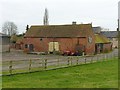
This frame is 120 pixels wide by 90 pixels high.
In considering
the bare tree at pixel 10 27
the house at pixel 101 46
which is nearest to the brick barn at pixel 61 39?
the house at pixel 101 46

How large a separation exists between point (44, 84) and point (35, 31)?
48.6 m

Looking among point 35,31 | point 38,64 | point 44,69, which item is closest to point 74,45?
point 35,31

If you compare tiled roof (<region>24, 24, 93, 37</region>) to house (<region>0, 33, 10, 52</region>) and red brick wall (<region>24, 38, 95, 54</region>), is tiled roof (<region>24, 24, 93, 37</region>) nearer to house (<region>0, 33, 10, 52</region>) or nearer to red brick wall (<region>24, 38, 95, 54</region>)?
red brick wall (<region>24, 38, 95, 54</region>)

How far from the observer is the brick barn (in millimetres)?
58312

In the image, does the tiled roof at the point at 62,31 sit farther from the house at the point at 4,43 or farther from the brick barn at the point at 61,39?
the house at the point at 4,43

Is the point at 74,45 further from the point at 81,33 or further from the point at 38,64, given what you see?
the point at 38,64

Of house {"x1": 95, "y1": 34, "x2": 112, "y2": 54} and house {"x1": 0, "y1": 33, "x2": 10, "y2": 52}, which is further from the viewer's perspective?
house {"x1": 95, "y1": 34, "x2": 112, "y2": 54}

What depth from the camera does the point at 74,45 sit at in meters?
58.4

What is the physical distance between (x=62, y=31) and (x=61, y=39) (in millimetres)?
2369

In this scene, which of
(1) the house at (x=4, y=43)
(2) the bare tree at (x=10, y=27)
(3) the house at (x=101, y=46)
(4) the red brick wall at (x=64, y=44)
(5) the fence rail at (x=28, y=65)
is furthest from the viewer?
(2) the bare tree at (x=10, y=27)

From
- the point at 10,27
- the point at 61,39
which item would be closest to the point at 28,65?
the point at 61,39

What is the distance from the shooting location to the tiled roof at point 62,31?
194ft

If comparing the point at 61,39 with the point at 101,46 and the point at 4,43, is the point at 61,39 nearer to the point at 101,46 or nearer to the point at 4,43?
the point at 4,43

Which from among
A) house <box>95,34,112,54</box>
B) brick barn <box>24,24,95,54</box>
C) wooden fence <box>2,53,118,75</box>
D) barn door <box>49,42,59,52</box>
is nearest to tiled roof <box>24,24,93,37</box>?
brick barn <box>24,24,95,54</box>
